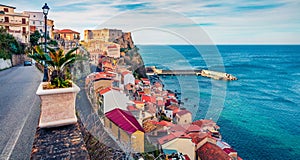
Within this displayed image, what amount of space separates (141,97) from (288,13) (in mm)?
45327

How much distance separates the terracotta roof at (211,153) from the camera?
8391 millimetres

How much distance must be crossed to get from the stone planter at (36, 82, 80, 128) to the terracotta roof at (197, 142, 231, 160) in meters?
7.18

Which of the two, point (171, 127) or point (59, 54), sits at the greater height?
point (59, 54)

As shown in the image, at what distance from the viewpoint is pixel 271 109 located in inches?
768

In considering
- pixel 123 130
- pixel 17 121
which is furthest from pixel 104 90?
pixel 17 121

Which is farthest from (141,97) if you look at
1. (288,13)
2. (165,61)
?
(288,13)

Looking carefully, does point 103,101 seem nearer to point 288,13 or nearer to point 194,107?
point 194,107

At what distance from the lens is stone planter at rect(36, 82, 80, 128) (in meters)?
2.28

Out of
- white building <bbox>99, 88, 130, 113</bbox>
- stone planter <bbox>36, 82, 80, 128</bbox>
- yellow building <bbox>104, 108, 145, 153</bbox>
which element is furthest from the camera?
white building <bbox>99, 88, 130, 113</bbox>

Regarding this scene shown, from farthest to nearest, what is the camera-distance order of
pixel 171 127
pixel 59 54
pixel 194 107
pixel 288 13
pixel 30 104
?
1. pixel 288 13
2. pixel 194 107
3. pixel 171 127
4. pixel 30 104
5. pixel 59 54

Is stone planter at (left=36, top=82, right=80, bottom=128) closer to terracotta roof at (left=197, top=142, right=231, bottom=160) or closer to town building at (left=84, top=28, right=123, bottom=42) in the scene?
terracotta roof at (left=197, top=142, right=231, bottom=160)

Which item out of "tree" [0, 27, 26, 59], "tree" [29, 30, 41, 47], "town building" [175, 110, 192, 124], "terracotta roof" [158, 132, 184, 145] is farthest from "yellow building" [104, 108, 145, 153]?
"tree" [29, 30, 41, 47]

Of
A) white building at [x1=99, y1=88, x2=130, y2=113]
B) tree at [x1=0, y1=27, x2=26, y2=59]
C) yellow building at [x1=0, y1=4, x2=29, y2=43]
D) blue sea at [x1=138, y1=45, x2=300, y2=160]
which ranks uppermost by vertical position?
yellow building at [x1=0, y1=4, x2=29, y2=43]

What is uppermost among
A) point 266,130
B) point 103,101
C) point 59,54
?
point 59,54
